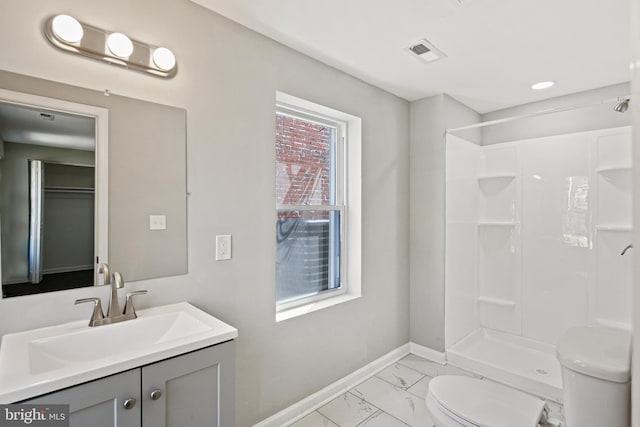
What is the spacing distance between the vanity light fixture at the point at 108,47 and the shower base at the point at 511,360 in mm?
3033

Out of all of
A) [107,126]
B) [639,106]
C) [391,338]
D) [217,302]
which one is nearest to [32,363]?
[217,302]

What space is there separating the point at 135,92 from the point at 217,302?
3.62ft

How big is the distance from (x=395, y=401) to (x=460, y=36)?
2455 millimetres

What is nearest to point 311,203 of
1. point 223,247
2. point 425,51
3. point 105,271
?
point 223,247

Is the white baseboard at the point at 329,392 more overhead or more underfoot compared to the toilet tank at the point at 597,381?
more underfoot

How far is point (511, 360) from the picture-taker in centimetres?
286

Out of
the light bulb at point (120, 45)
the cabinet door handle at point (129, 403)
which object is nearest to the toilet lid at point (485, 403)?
the cabinet door handle at point (129, 403)

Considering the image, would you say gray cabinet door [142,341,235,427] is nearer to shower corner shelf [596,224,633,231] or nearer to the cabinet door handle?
the cabinet door handle

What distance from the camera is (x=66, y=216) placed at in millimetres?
1319

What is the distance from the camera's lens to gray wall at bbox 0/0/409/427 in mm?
1292

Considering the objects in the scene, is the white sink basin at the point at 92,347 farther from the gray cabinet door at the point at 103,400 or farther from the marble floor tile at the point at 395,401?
the marble floor tile at the point at 395,401

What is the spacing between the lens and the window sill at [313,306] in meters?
2.13

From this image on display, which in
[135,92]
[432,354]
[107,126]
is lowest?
[432,354]

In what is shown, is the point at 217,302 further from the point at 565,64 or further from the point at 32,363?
the point at 565,64
